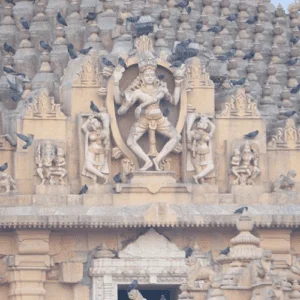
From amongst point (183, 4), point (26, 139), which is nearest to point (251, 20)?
point (183, 4)

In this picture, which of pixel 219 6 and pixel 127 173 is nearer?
pixel 127 173

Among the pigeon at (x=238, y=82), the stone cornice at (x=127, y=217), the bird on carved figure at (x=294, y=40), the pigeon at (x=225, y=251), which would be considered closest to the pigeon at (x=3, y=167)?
the stone cornice at (x=127, y=217)

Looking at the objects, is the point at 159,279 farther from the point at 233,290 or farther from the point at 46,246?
the point at 233,290

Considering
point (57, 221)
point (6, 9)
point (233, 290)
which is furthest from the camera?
point (6, 9)

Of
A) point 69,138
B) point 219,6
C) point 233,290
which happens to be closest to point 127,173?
point 69,138

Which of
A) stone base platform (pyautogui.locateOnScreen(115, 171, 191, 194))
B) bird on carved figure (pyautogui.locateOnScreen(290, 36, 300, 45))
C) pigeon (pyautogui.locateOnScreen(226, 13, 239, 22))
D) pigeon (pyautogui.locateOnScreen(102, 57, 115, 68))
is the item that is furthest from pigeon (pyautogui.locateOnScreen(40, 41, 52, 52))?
bird on carved figure (pyautogui.locateOnScreen(290, 36, 300, 45))

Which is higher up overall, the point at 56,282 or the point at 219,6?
the point at 219,6

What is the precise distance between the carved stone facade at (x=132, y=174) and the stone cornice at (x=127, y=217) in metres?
0.02

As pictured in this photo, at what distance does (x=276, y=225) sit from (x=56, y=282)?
15.2 ft

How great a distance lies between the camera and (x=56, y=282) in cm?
7575

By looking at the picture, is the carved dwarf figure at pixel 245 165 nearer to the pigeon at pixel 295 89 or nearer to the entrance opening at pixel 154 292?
the entrance opening at pixel 154 292

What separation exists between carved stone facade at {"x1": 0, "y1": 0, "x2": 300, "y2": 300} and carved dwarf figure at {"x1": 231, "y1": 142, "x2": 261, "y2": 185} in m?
0.02

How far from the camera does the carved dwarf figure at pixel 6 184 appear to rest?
7538cm

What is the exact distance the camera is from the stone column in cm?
7519
